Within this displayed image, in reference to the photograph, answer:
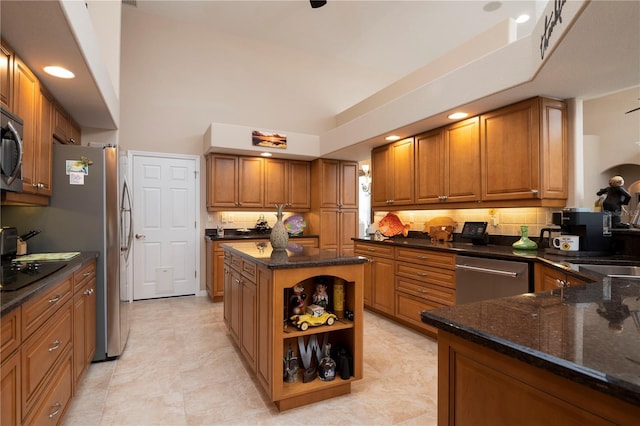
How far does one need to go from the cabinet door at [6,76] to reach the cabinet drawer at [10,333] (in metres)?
1.27

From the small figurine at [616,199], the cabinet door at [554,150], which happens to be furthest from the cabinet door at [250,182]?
the small figurine at [616,199]

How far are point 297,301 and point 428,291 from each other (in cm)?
165

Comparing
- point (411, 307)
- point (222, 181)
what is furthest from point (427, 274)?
point (222, 181)

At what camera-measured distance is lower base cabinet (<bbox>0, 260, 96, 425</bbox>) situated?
1.30 meters

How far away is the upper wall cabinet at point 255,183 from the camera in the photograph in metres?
5.23

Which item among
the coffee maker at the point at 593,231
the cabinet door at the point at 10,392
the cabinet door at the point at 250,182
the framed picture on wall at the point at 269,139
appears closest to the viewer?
the cabinet door at the point at 10,392

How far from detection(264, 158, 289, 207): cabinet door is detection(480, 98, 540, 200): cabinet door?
11.0 ft

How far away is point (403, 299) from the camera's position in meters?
3.65

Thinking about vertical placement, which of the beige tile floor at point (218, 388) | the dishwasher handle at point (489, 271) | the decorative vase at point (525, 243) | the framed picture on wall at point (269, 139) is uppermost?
the framed picture on wall at point (269, 139)

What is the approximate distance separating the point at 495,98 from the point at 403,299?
7.22 feet

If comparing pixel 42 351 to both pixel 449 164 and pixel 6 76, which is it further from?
pixel 449 164

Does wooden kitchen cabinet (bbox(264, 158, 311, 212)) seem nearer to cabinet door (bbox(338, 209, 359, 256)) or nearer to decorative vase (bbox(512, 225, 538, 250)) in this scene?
cabinet door (bbox(338, 209, 359, 256))

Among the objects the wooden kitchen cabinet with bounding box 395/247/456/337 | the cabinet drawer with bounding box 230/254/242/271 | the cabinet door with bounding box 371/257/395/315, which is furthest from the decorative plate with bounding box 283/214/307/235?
the cabinet drawer with bounding box 230/254/242/271

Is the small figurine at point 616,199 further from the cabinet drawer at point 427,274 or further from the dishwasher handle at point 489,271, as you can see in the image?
the cabinet drawer at point 427,274
